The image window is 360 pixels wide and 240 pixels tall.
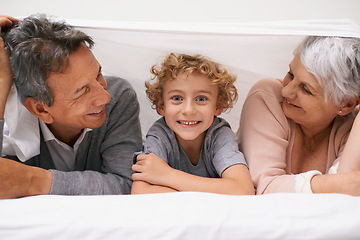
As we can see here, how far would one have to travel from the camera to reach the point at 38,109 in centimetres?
154

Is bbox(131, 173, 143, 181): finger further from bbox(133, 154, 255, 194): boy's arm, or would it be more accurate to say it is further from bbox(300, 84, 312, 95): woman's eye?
bbox(300, 84, 312, 95): woman's eye

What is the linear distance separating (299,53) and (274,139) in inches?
12.9

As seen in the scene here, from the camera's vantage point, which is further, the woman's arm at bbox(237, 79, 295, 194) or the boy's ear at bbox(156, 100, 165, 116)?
the boy's ear at bbox(156, 100, 165, 116)

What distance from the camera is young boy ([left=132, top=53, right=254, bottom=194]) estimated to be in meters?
1.42

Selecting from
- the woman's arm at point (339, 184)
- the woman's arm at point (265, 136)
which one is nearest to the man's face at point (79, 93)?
the woman's arm at point (265, 136)

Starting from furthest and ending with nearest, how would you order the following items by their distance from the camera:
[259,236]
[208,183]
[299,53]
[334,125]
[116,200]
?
[334,125], [299,53], [208,183], [116,200], [259,236]

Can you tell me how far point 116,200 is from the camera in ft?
3.91

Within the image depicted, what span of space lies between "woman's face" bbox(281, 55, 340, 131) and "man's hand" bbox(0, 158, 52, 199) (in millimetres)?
913

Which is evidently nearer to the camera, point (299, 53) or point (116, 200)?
point (116, 200)

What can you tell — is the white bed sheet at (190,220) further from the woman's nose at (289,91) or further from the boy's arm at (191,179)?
the woman's nose at (289,91)

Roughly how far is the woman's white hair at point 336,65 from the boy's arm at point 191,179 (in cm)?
42

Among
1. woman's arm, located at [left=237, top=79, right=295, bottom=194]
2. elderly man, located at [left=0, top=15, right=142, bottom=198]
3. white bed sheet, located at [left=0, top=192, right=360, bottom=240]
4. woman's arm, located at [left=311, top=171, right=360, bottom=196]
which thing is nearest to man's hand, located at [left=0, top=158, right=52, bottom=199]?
elderly man, located at [left=0, top=15, right=142, bottom=198]

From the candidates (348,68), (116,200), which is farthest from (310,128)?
(116,200)

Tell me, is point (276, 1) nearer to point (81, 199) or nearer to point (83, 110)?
point (83, 110)
